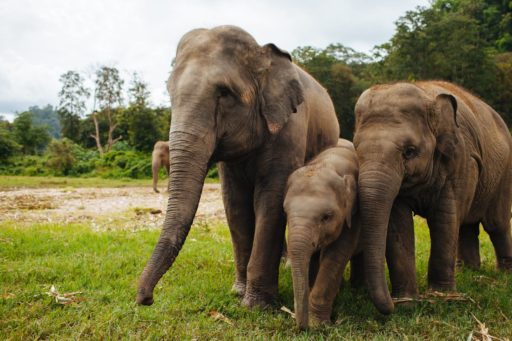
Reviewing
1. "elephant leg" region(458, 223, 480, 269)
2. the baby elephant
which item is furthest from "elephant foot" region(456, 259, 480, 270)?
the baby elephant

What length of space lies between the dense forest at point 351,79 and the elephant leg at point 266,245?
1107 inches

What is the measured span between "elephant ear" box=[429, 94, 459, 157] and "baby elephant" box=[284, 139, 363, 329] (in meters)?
0.86

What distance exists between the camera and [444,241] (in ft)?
16.4

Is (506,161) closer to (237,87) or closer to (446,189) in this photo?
(446,189)

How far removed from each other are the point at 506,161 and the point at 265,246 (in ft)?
11.5

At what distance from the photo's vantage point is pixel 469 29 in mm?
36125

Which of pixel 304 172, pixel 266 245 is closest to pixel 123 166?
pixel 266 245

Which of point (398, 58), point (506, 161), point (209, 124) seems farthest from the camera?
point (398, 58)

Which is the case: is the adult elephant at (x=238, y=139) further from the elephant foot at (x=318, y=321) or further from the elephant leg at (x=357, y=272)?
the elephant leg at (x=357, y=272)

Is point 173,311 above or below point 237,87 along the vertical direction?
below

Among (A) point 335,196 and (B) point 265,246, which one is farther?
(B) point 265,246

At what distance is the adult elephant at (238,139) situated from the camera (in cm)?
386

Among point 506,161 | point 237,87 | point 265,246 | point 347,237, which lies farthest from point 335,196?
point 506,161

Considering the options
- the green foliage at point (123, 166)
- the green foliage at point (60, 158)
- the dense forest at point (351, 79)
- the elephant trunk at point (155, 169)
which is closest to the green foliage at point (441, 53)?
the dense forest at point (351, 79)
